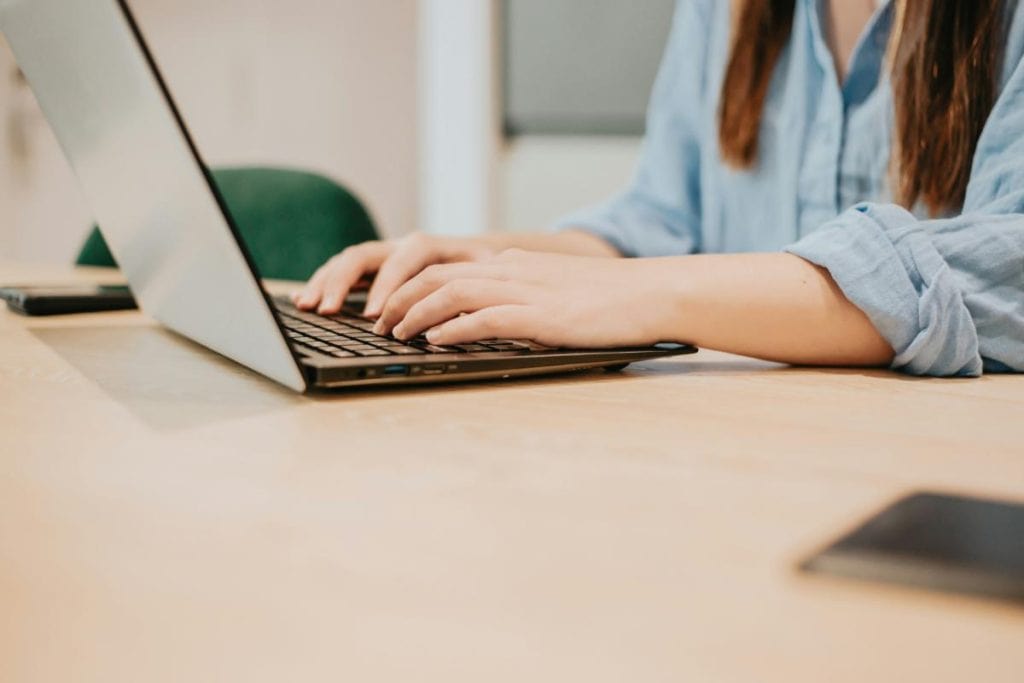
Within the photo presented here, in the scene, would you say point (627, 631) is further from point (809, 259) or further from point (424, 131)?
point (424, 131)

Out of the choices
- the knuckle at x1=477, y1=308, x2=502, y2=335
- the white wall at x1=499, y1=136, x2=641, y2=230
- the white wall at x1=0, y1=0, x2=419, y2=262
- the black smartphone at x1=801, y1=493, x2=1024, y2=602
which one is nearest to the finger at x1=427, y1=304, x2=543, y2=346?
the knuckle at x1=477, y1=308, x2=502, y2=335

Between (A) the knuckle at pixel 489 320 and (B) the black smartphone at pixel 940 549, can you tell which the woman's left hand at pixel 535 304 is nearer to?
(A) the knuckle at pixel 489 320

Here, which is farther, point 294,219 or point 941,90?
point 294,219

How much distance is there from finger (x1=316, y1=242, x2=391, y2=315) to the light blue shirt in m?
0.36

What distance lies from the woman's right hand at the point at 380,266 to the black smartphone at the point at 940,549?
555 mm

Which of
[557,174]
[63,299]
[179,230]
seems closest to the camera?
[179,230]

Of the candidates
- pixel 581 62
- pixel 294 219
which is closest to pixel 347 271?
pixel 294 219

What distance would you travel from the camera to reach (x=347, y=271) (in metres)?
0.95

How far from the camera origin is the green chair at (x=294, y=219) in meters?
1.58

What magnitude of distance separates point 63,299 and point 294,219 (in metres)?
0.58

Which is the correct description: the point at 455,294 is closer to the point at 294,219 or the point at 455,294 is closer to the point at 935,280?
the point at 935,280

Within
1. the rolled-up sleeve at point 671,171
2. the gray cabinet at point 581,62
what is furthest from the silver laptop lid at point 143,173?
the gray cabinet at point 581,62

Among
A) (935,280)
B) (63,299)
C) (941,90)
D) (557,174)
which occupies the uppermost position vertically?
(941,90)

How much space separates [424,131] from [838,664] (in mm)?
2902
